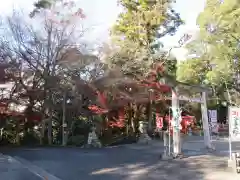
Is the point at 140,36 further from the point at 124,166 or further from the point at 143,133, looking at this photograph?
the point at 124,166

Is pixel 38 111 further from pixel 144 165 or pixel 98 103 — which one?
pixel 144 165

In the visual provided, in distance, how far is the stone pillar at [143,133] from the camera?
23733mm

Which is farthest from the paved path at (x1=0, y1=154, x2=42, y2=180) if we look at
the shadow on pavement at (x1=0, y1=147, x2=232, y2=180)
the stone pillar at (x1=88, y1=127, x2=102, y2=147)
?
the stone pillar at (x1=88, y1=127, x2=102, y2=147)

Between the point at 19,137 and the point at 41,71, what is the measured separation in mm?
4547

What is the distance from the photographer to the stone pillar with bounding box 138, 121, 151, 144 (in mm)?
23733

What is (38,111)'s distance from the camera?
2317 cm

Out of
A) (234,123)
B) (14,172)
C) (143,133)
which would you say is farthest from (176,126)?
(143,133)

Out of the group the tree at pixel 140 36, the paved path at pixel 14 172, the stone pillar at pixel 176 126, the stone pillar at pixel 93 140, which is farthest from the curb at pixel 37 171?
the tree at pixel 140 36

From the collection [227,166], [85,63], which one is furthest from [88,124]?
[227,166]

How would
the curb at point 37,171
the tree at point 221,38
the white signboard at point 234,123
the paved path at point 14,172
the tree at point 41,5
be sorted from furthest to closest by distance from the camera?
1. the tree at point 41,5
2. the tree at point 221,38
3. the white signboard at point 234,123
4. the curb at point 37,171
5. the paved path at point 14,172

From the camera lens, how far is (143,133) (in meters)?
24.5

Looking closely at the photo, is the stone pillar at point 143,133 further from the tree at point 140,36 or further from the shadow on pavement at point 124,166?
the shadow on pavement at point 124,166

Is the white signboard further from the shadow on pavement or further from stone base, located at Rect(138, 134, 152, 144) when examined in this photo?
stone base, located at Rect(138, 134, 152, 144)

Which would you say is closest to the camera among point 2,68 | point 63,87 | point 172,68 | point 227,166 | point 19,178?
point 19,178
